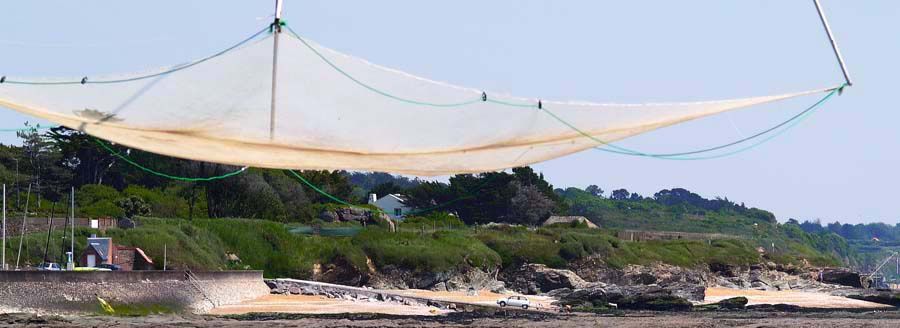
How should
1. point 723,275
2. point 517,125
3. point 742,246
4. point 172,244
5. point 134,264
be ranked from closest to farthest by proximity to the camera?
point 517,125 < point 134,264 < point 172,244 < point 723,275 < point 742,246

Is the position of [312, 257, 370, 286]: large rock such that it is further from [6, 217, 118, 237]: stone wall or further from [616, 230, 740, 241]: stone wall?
[616, 230, 740, 241]: stone wall

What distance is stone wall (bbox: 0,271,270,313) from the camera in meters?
33.5

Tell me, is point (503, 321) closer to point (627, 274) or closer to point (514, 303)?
point (514, 303)

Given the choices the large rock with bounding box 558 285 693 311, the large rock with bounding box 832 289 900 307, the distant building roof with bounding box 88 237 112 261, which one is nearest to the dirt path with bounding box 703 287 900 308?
the large rock with bounding box 832 289 900 307

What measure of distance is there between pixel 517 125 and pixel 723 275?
7339 centimetres

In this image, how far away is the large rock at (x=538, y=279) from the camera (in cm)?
6838

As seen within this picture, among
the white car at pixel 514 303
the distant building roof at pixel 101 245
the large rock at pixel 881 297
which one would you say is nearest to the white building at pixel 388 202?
the large rock at pixel 881 297

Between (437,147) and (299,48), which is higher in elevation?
(299,48)

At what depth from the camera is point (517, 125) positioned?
46.8ft

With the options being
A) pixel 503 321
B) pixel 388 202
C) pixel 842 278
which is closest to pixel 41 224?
pixel 503 321

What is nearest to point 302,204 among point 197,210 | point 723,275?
point 197,210

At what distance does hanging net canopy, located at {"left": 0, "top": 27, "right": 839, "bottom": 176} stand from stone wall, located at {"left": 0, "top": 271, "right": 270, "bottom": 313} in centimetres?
2074

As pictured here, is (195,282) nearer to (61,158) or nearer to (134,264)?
(134,264)

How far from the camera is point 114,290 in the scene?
121 feet
